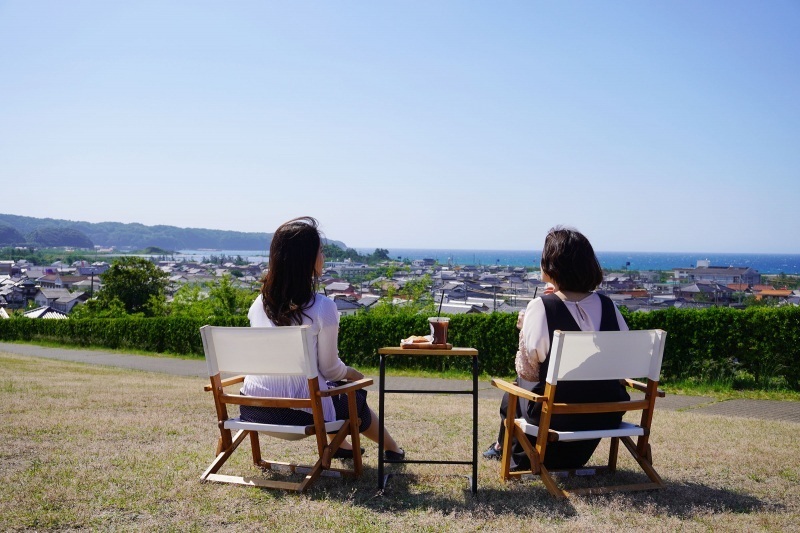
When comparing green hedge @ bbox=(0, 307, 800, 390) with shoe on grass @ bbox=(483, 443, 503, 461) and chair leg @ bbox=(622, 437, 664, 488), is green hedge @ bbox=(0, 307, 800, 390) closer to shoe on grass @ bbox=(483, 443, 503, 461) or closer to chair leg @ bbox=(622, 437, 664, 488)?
chair leg @ bbox=(622, 437, 664, 488)

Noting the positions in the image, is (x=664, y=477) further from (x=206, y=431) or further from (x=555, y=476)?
(x=206, y=431)

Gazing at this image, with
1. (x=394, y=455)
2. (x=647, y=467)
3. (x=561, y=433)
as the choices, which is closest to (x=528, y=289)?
(x=394, y=455)

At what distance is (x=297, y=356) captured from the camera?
13.4 feet

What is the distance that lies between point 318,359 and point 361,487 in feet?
2.66

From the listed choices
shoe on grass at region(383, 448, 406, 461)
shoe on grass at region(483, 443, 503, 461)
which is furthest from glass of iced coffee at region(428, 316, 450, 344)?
shoe on grass at region(483, 443, 503, 461)

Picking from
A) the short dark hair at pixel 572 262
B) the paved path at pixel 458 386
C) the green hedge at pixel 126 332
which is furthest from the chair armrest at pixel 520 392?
the green hedge at pixel 126 332

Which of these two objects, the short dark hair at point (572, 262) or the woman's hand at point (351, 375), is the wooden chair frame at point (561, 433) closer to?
the short dark hair at point (572, 262)

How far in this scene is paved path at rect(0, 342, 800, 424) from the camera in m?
8.51

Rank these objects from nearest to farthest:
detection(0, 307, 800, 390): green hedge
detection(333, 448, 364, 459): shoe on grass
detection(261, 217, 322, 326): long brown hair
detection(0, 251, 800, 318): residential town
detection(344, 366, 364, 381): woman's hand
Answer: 1. detection(261, 217, 322, 326): long brown hair
2. detection(344, 366, 364, 381): woman's hand
3. detection(333, 448, 364, 459): shoe on grass
4. detection(0, 307, 800, 390): green hedge
5. detection(0, 251, 800, 318): residential town

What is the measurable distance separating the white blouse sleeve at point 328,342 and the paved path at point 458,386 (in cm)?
568

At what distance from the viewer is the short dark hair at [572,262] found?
14.4 feet

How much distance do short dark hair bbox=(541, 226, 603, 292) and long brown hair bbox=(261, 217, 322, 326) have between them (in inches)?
56.4

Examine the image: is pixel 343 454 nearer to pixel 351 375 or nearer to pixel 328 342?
pixel 351 375

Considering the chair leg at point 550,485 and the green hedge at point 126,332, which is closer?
the chair leg at point 550,485
